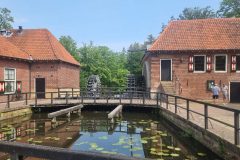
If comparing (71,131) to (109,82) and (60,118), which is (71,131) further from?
(109,82)

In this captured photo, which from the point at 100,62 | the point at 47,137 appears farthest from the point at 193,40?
the point at 100,62

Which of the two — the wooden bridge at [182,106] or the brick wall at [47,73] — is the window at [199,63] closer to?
the wooden bridge at [182,106]

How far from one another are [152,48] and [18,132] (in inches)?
565

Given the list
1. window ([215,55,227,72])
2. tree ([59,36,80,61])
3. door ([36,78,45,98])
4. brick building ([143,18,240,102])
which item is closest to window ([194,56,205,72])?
brick building ([143,18,240,102])

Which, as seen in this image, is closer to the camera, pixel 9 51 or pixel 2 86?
pixel 2 86

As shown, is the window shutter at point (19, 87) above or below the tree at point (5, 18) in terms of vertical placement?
below

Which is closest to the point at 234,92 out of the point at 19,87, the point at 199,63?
the point at 199,63

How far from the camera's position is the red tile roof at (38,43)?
26.8 m

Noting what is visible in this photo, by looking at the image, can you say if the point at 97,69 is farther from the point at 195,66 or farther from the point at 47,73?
the point at 195,66

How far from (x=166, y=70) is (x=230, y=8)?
923 inches

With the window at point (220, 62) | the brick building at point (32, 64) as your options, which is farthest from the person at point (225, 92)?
the brick building at point (32, 64)

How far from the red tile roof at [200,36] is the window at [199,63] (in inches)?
33.7

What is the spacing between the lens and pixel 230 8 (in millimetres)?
42375

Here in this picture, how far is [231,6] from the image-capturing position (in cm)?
4222
